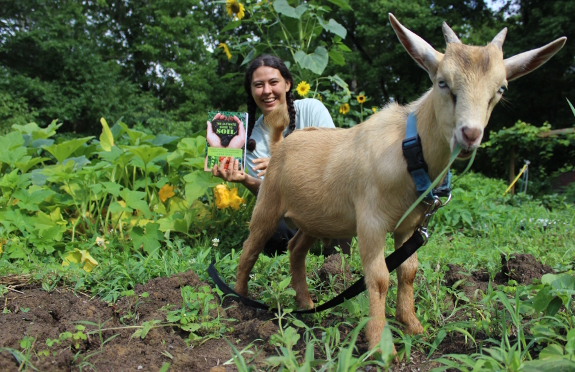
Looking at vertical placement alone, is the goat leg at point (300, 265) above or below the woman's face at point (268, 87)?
below

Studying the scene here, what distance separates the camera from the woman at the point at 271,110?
173 inches

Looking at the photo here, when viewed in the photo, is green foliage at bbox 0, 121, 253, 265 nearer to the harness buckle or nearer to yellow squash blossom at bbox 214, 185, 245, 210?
yellow squash blossom at bbox 214, 185, 245, 210

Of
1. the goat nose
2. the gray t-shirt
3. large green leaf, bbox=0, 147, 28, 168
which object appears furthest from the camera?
large green leaf, bbox=0, 147, 28, 168

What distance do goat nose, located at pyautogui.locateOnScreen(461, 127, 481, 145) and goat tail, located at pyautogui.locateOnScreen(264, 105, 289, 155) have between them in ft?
5.43

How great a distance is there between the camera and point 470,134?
184 centimetres

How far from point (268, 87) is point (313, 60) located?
5.59 ft

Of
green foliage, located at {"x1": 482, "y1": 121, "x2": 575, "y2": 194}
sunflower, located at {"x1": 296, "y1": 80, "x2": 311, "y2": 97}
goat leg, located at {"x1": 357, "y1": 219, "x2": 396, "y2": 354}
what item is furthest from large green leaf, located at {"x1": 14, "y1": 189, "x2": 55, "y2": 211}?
green foliage, located at {"x1": 482, "y1": 121, "x2": 575, "y2": 194}

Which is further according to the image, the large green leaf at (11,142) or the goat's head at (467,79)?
the large green leaf at (11,142)

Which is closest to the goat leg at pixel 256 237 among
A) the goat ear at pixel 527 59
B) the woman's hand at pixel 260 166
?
the woman's hand at pixel 260 166

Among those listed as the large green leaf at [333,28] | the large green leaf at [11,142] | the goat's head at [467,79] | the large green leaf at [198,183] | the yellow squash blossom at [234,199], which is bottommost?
the yellow squash blossom at [234,199]

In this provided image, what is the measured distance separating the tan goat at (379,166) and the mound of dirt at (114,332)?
2.02ft

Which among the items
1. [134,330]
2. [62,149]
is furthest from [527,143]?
[134,330]

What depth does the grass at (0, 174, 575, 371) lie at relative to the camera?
6.65 feet

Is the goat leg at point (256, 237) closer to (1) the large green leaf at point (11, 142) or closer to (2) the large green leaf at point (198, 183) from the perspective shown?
(2) the large green leaf at point (198, 183)
